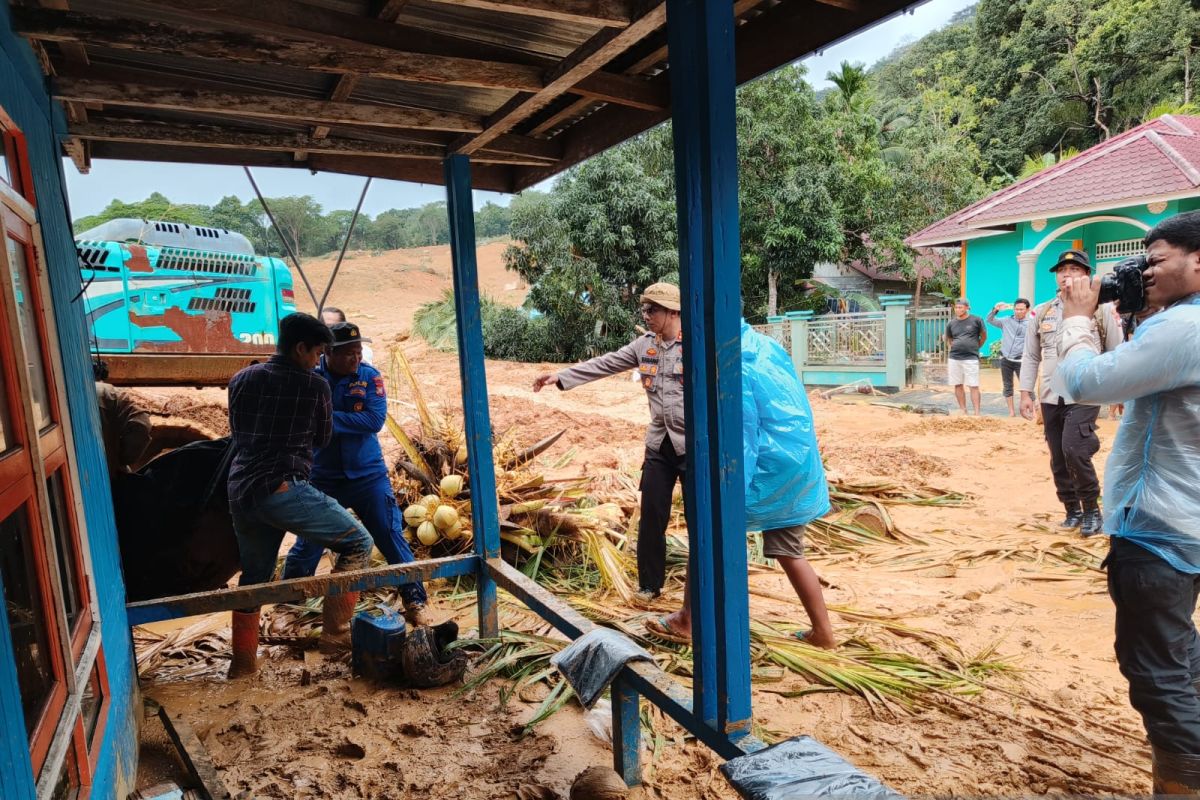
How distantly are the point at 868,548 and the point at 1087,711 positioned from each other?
98.0 inches

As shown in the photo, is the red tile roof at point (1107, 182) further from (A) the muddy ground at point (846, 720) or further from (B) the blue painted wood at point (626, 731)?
(B) the blue painted wood at point (626, 731)

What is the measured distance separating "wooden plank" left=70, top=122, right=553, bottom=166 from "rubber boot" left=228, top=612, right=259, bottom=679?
2.34 meters

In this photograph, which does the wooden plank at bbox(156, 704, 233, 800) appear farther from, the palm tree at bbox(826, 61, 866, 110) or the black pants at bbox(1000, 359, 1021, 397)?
the palm tree at bbox(826, 61, 866, 110)

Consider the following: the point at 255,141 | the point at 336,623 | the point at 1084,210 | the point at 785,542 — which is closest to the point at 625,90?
the point at 255,141

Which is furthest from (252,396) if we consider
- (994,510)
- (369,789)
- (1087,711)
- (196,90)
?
(994,510)

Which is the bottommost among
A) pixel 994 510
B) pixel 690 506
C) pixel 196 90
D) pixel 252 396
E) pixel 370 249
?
pixel 994 510

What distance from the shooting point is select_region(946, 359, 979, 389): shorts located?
10.9 meters

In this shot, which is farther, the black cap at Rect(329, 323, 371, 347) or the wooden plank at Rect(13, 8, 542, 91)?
the black cap at Rect(329, 323, 371, 347)

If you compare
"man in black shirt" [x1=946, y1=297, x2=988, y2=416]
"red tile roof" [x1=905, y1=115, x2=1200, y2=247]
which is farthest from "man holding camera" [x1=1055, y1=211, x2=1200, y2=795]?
"red tile roof" [x1=905, y1=115, x2=1200, y2=247]

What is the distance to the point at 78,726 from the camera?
1918 millimetres

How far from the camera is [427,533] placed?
5.10 metres

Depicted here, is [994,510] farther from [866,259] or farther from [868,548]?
[866,259]

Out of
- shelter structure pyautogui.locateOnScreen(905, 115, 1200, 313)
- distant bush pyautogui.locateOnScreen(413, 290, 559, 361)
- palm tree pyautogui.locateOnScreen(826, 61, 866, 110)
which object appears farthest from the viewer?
palm tree pyautogui.locateOnScreen(826, 61, 866, 110)

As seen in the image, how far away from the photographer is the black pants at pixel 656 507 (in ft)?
13.9
